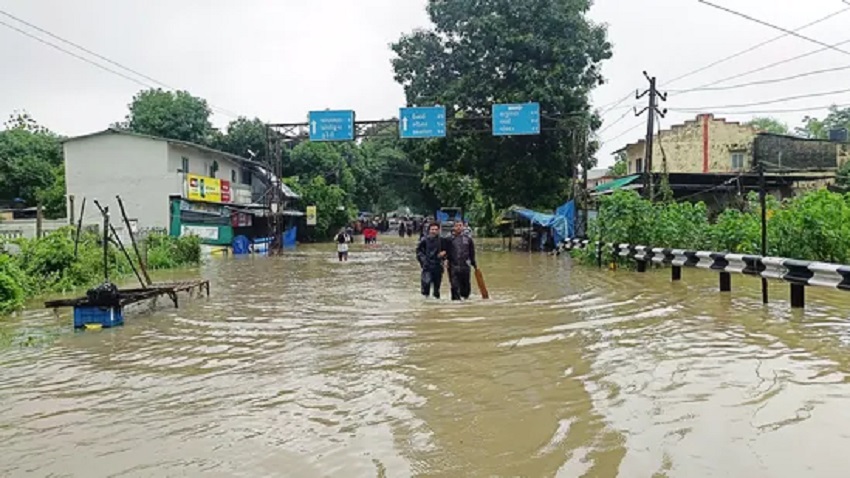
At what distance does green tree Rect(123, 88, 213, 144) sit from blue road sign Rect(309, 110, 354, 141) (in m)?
19.5

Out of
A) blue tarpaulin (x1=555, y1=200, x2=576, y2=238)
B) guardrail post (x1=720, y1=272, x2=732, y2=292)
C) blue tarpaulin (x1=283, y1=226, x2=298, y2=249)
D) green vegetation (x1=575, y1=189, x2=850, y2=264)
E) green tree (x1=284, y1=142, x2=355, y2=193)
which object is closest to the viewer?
guardrail post (x1=720, y1=272, x2=732, y2=292)

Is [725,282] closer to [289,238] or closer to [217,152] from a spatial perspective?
[217,152]

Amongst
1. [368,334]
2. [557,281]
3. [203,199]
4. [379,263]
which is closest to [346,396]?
[368,334]

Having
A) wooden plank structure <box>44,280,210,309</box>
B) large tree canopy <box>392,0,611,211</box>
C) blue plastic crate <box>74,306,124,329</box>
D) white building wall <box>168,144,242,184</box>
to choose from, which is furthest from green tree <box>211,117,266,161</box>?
blue plastic crate <box>74,306,124,329</box>

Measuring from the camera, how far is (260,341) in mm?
9359

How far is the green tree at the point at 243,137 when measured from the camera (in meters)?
52.4

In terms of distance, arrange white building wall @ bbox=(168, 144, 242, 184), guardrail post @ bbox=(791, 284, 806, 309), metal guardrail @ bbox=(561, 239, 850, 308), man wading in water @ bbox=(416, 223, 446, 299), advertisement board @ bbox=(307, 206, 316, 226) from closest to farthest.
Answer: metal guardrail @ bbox=(561, 239, 850, 308) → guardrail post @ bbox=(791, 284, 806, 309) → man wading in water @ bbox=(416, 223, 446, 299) → white building wall @ bbox=(168, 144, 242, 184) → advertisement board @ bbox=(307, 206, 316, 226)

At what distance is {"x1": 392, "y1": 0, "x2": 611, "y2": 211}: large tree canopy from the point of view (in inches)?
1286

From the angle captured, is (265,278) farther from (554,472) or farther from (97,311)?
(554,472)

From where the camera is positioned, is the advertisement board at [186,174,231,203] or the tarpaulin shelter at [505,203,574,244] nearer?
the tarpaulin shelter at [505,203,574,244]

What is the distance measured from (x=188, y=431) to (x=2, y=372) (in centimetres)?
386

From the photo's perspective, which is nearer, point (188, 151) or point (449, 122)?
point (449, 122)

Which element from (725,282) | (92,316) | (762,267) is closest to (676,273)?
(725,282)

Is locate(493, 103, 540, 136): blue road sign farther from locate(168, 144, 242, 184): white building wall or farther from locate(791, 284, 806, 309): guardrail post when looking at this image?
locate(791, 284, 806, 309): guardrail post
